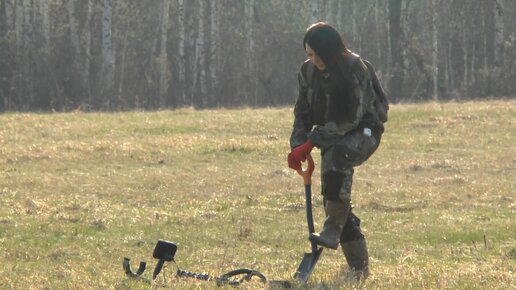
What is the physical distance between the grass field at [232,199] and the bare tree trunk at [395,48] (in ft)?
45.3

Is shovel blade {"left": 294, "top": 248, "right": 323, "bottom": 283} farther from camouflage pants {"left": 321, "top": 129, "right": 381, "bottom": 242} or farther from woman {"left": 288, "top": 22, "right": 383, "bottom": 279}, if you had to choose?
camouflage pants {"left": 321, "top": 129, "right": 381, "bottom": 242}

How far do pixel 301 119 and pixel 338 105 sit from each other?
1.57 ft

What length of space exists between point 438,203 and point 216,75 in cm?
2837

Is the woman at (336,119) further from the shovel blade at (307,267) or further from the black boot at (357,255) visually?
the black boot at (357,255)

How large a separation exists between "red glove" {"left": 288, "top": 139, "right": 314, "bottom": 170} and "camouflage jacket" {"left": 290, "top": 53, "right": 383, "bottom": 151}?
0.05 metres

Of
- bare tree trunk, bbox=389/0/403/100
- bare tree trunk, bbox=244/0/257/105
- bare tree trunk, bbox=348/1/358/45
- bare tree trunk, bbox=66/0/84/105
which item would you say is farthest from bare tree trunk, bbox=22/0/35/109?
bare tree trunk, bbox=348/1/358/45

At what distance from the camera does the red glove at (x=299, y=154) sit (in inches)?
290

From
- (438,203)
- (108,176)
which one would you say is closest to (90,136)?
(108,176)

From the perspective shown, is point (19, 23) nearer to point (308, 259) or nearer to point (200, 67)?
point (200, 67)

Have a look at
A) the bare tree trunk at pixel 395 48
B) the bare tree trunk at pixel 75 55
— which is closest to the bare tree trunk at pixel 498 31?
the bare tree trunk at pixel 395 48

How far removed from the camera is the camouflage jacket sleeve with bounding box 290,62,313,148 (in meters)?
7.58

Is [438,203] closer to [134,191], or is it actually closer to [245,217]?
[245,217]

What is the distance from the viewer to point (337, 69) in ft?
23.8

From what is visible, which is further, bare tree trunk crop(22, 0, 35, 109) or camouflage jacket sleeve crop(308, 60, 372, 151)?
bare tree trunk crop(22, 0, 35, 109)
